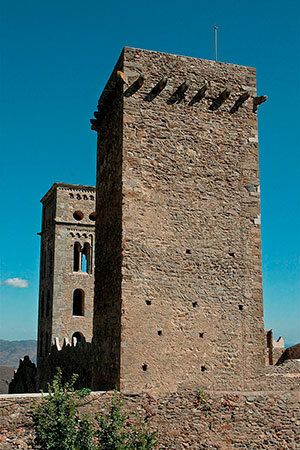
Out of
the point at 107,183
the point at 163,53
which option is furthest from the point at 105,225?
the point at 163,53

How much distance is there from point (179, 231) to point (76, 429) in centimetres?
436

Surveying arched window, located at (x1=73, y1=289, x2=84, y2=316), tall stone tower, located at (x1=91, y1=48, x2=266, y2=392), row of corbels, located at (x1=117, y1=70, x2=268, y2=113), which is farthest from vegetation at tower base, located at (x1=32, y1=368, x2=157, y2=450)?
arched window, located at (x1=73, y1=289, x2=84, y2=316)

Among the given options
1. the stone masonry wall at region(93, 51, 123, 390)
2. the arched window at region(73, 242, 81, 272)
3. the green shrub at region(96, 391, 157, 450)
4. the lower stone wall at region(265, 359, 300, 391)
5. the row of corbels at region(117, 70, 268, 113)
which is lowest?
the green shrub at region(96, 391, 157, 450)

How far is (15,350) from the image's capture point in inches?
5492

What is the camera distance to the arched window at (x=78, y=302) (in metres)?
32.7

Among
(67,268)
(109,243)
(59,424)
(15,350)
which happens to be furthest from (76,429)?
(15,350)

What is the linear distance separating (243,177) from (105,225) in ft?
10.6

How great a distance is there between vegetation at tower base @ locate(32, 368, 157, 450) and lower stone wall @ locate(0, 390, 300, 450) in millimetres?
457

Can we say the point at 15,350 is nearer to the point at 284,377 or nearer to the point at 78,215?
the point at 78,215

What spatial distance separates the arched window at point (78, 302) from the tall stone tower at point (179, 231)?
2046cm

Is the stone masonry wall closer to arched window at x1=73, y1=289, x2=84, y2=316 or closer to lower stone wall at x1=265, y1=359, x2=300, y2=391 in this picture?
lower stone wall at x1=265, y1=359, x2=300, y2=391

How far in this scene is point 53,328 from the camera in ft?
102

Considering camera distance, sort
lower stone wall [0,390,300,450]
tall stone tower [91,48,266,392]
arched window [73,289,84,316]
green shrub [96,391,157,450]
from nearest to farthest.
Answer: green shrub [96,391,157,450] < lower stone wall [0,390,300,450] < tall stone tower [91,48,266,392] < arched window [73,289,84,316]

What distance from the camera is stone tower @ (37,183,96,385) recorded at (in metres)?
31.5
